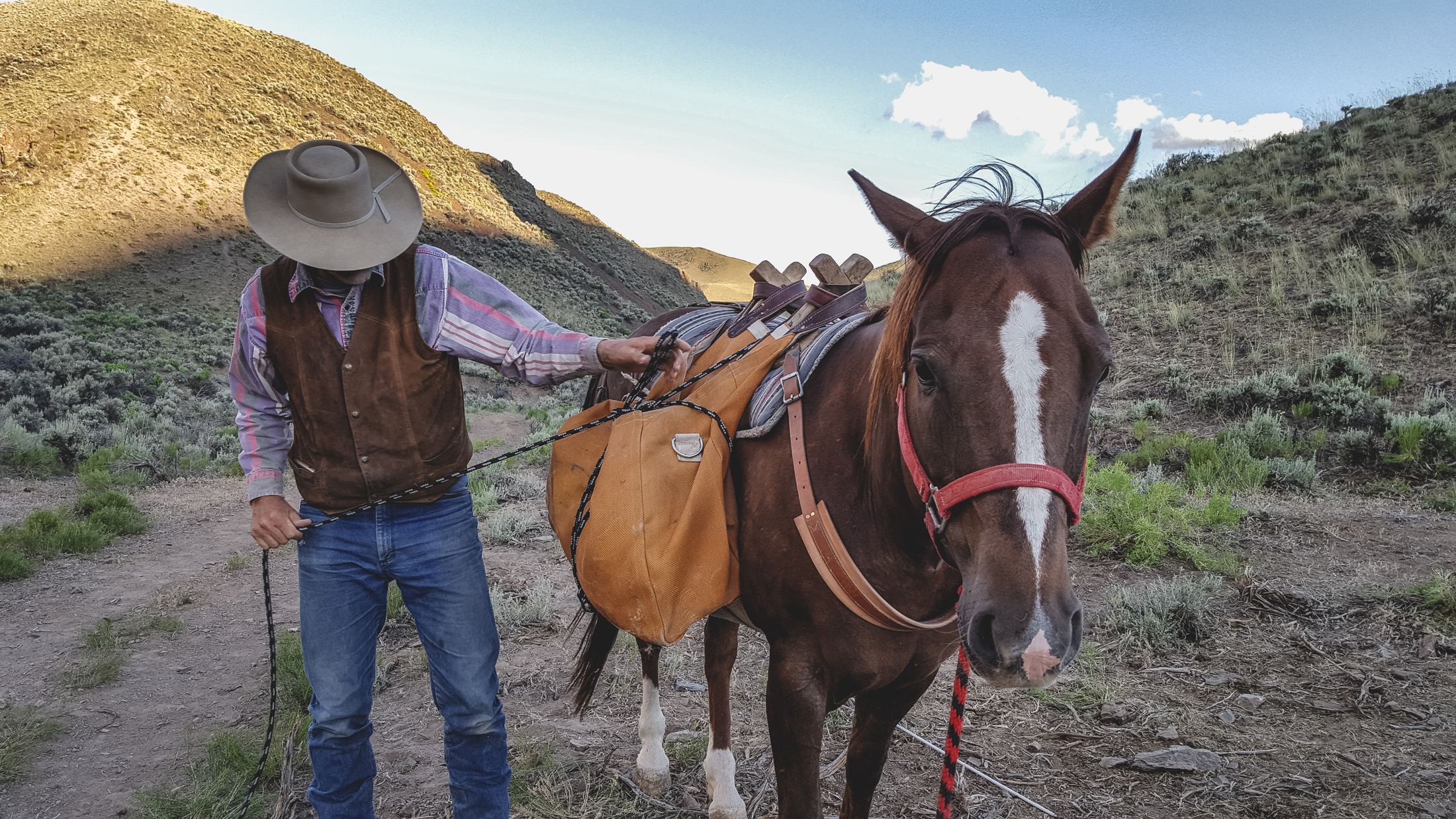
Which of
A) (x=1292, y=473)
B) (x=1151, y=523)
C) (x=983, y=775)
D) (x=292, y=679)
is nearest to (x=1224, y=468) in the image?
(x=1292, y=473)

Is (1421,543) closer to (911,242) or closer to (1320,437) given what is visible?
(1320,437)

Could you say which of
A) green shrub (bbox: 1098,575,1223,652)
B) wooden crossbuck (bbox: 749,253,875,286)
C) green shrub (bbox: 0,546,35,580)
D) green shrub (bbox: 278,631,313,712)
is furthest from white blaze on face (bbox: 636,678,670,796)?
green shrub (bbox: 0,546,35,580)

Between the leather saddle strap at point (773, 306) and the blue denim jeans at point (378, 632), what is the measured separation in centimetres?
122

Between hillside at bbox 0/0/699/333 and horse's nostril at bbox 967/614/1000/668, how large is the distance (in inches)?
1266

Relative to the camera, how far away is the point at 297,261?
2.22m

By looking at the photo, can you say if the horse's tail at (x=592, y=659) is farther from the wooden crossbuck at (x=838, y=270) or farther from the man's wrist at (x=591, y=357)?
the wooden crossbuck at (x=838, y=270)

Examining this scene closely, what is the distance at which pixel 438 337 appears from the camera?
90.8 inches

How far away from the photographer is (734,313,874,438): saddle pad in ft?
7.67

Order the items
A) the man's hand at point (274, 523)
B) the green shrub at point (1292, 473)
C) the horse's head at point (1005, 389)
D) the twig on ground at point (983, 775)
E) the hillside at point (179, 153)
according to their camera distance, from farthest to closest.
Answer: the hillside at point (179, 153) < the green shrub at point (1292, 473) < the twig on ground at point (983, 775) < the man's hand at point (274, 523) < the horse's head at point (1005, 389)

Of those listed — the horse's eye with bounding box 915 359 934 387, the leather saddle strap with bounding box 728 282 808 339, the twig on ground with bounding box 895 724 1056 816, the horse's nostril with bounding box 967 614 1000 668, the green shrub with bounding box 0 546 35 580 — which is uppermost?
the leather saddle strap with bounding box 728 282 808 339

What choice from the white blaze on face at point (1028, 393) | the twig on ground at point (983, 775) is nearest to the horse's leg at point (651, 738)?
the twig on ground at point (983, 775)

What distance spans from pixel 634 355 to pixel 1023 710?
118 inches

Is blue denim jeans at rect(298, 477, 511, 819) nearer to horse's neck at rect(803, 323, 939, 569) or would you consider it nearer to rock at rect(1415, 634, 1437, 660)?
horse's neck at rect(803, 323, 939, 569)

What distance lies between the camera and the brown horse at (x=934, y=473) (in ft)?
4.69
